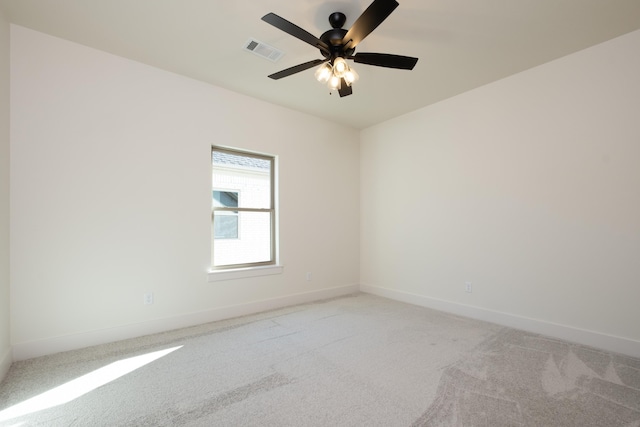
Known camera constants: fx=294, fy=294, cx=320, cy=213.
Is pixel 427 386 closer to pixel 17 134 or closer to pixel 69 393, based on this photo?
pixel 69 393

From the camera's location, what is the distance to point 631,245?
2.54 m

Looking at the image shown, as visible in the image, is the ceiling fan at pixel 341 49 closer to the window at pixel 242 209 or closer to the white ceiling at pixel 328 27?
the white ceiling at pixel 328 27

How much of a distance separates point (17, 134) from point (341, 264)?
13.0 feet

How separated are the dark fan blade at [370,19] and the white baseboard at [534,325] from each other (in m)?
3.19

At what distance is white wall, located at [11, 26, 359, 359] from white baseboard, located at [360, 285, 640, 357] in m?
1.88

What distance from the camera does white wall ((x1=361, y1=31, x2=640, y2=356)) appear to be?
2605 millimetres

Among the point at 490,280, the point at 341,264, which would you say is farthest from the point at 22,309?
the point at 490,280

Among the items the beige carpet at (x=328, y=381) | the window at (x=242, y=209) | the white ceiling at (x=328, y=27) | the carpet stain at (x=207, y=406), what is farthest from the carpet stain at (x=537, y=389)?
the white ceiling at (x=328, y=27)

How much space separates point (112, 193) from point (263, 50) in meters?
1.99

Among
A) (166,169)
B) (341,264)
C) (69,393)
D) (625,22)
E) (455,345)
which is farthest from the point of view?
(341,264)

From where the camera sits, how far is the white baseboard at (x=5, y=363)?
2145 mm

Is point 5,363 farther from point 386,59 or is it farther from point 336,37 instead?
point 386,59

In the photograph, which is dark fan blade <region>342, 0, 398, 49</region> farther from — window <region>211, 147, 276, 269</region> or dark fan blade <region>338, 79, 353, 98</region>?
window <region>211, 147, 276, 269</region>

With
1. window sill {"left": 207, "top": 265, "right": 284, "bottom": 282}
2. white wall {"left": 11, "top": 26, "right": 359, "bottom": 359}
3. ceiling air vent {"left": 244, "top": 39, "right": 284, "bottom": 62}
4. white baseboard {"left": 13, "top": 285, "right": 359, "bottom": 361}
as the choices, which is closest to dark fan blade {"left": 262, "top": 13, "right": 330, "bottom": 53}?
ceiling air vent {"left": 244, "top": 39, "right": 284, "bottom": 62}
